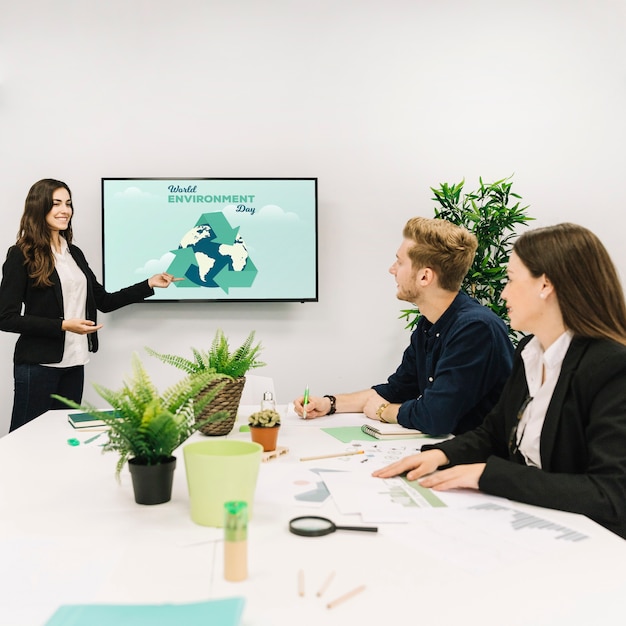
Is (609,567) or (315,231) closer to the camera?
(609,567)

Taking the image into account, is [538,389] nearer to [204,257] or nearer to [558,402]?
[558,402]

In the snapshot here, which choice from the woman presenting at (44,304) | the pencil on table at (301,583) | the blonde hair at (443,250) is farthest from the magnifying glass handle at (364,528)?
the woman presenting at (44,304)

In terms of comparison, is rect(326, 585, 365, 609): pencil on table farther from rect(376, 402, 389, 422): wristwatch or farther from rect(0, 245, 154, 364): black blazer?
rect(0, 245, 154, 364): black blazer

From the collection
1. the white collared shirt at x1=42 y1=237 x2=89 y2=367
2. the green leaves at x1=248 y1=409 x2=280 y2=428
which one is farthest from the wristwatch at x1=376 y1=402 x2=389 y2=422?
the white collared shirt at x1=42 y1=237 x2=89 y2=367

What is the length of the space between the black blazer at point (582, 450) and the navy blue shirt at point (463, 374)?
0.33 meters

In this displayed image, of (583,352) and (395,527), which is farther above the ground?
(583,352)

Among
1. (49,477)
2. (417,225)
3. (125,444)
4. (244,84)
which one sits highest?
(244,84)

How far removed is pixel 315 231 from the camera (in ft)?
12.5

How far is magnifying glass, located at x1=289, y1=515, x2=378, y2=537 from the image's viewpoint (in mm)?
1159

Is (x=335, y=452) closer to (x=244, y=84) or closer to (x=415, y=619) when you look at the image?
(x=415, y=619)

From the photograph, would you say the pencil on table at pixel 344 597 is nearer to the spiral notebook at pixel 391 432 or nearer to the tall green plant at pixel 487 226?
the spiral notebook at pixel 391 432

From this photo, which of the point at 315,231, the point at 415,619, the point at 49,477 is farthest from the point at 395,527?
the point at 315,231

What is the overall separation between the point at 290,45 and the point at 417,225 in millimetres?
2128

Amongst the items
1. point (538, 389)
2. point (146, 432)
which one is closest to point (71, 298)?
point (146, 432)
